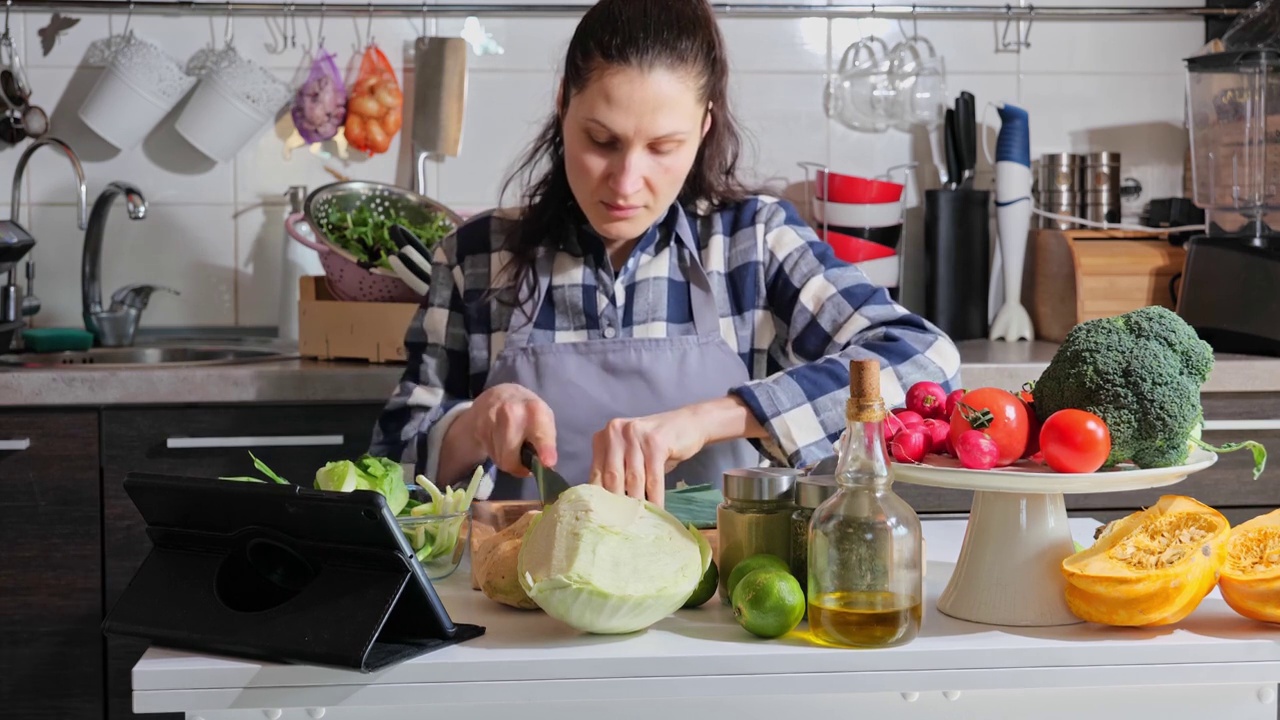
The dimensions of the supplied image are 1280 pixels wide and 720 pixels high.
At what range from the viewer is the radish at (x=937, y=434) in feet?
3.26

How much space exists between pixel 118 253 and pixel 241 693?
197 cm

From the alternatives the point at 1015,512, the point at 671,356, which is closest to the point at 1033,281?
the point at 671,356

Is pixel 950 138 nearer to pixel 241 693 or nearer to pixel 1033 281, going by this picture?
pixel 1033 281

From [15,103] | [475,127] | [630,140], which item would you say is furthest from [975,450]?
[15,103]

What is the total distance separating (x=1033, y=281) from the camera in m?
2.69

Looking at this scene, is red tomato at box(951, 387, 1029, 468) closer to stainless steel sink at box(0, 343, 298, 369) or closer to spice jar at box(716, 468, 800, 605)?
spice jar at box(716, 468, 800, 605)

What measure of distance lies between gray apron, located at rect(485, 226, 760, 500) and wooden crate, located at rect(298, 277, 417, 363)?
0.61 m

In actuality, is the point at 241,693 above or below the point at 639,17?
below

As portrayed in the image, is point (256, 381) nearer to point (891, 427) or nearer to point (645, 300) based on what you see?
point (645, 300)

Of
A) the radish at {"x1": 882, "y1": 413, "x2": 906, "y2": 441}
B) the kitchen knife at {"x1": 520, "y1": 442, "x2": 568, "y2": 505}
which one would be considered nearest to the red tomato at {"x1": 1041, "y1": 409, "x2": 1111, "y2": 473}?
the radish at {"x1": 882, "y1": 413, "x2": 906, "y2": 441}

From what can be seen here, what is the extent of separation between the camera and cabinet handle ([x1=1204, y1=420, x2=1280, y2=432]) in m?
2.19

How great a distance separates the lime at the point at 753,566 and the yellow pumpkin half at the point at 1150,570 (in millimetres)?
207

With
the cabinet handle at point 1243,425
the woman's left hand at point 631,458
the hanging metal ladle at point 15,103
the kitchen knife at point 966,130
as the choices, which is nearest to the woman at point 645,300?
the woman's left hand at point 631,458

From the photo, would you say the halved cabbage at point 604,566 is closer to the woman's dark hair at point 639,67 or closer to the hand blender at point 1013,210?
the woman's dark hair at point 639,67
